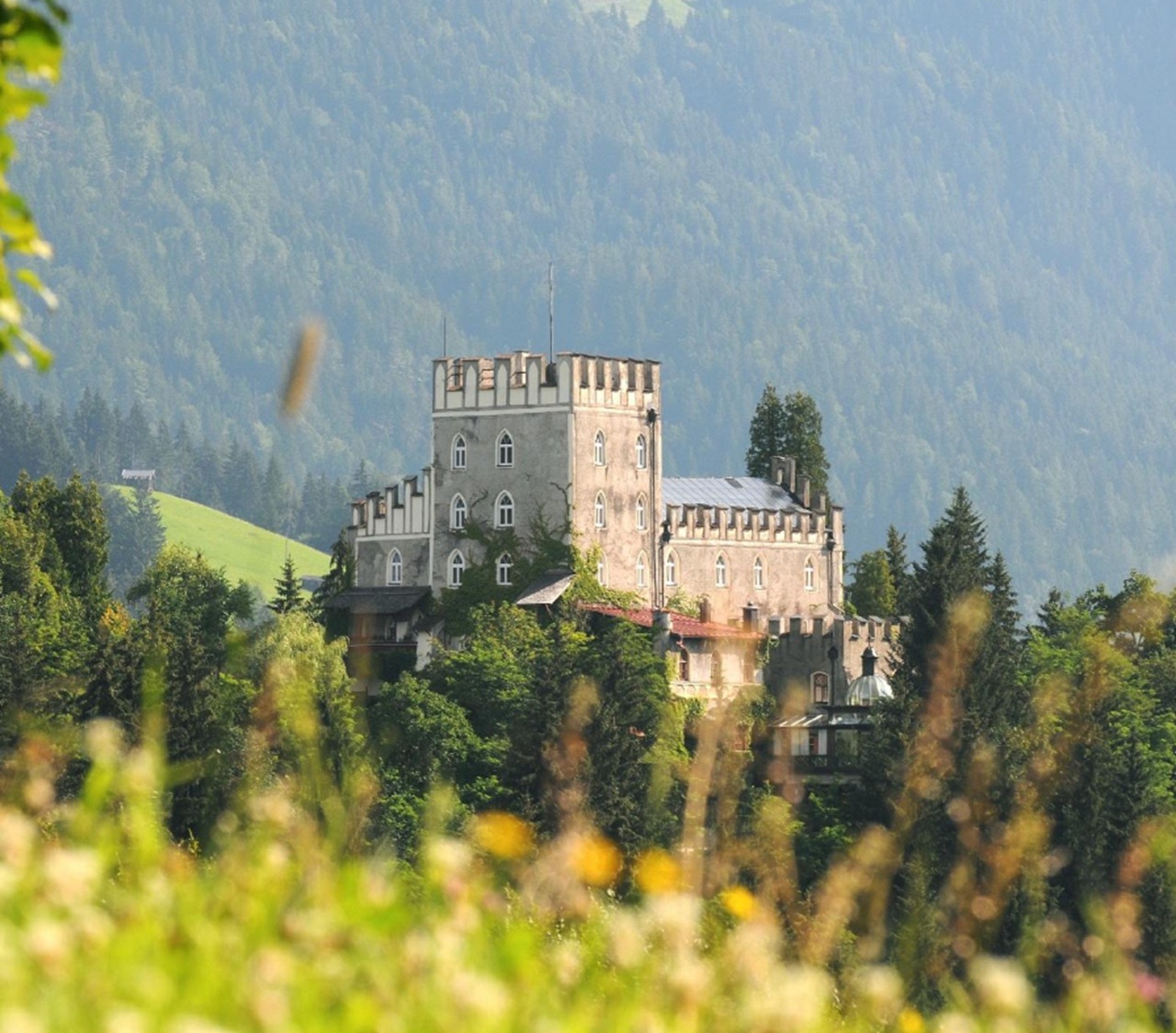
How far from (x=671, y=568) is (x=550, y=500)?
263 inches

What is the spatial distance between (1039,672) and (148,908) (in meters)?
99.5

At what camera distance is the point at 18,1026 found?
770 centimetres

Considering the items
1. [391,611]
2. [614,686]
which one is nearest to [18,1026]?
[614,686]

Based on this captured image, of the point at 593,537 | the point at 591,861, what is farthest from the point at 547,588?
the point at 591,861

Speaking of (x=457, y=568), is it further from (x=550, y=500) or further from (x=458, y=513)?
(x=550, y=500)

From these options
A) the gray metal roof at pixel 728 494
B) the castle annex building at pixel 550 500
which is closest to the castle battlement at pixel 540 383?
the castle annex building at pixel 550 500

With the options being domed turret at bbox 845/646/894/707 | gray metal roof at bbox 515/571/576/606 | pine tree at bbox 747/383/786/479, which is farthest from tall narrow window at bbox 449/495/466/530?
pine tree at bbox 747/383/786/479

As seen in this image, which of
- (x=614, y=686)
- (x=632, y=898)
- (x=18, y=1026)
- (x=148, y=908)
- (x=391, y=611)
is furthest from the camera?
(x=391, y=611)

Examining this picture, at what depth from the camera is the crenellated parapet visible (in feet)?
339

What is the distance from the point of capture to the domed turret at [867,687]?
10025 cm

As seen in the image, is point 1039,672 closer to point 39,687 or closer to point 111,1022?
point 39,687

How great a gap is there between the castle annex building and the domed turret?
4.57 metres

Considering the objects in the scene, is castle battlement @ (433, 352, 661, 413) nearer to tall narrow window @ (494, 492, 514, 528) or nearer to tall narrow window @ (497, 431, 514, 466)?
tall narrow window @ (497, 431, 514, 466)

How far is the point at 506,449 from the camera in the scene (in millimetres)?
101625
